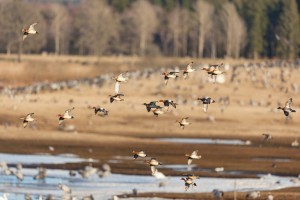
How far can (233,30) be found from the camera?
5172 inches

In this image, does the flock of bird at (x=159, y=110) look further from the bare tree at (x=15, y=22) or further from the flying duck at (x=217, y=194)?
the bare tree at (x=15, y=22)

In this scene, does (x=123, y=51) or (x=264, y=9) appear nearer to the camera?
(x=264, y=9)

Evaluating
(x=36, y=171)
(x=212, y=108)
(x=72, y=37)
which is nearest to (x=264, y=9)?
(x=72, y=37)

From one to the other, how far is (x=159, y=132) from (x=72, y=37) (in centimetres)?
9399

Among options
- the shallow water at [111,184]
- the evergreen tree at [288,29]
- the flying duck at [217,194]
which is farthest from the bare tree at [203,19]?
the flying duck at [217,194]

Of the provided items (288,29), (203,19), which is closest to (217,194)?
(288,29)

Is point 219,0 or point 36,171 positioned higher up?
point 219,0

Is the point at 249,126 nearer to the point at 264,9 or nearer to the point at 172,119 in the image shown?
the point at 172,119

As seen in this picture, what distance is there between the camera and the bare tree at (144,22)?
13762cm

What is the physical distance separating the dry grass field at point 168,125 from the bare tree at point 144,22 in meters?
59.7

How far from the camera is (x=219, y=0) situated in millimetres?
148125

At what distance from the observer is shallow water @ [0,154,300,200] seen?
110ft

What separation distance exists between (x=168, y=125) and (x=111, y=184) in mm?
21064

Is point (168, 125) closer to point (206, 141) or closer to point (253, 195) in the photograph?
point (206, 141)
